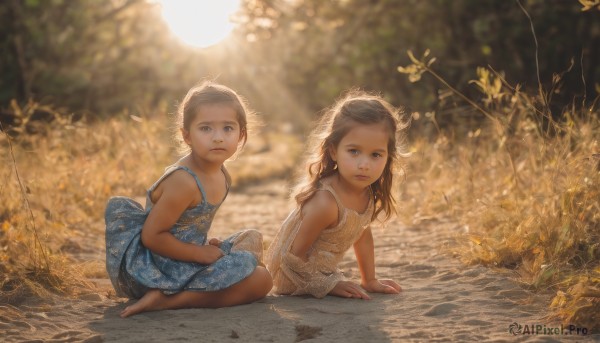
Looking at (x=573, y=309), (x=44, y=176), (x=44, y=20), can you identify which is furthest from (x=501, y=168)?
(x=44, y=20)

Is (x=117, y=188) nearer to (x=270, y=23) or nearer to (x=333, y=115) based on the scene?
(x=333, y=115)

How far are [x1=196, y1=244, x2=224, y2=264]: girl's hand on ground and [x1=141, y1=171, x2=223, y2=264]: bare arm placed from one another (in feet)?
0.08

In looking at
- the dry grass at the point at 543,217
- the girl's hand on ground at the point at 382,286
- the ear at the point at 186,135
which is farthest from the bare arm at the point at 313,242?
the dry grass at the point at 543,217

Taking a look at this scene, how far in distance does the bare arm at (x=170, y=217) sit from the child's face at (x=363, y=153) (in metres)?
0.76

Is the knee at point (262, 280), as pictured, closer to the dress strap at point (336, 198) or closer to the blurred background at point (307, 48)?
the dress strap at point (336, 198)

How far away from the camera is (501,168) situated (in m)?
5.79

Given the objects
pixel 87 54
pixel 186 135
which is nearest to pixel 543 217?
pixel 186 135

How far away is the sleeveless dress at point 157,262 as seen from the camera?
3.50 meters

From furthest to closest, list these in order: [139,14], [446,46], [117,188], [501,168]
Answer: [139,14], [446,46], [117,188], [501,168]

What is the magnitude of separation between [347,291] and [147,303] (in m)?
1.01

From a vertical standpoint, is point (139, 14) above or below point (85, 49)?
above

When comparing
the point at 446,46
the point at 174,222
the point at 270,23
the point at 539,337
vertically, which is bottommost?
the point at 539,337

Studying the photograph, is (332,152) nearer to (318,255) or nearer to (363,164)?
(363,164)

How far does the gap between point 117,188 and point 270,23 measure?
556 centimetres
